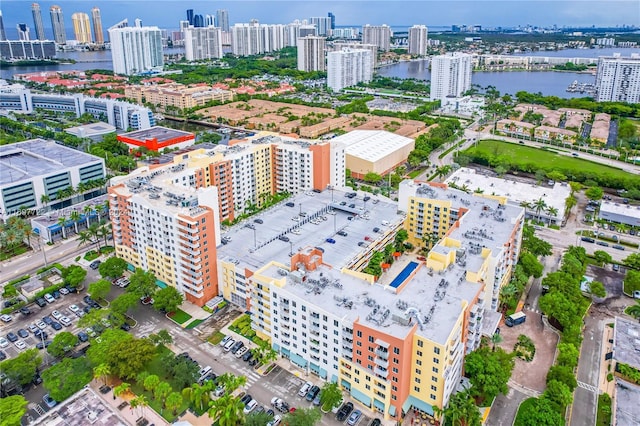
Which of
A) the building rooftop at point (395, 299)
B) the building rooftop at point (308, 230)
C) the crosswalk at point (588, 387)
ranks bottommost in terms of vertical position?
the crosswalk at point (588, 387)

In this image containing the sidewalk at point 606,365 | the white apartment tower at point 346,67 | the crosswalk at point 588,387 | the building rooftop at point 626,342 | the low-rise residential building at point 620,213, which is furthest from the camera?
the white apartment tower at point 346,67

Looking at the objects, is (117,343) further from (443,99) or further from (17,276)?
(443,99)

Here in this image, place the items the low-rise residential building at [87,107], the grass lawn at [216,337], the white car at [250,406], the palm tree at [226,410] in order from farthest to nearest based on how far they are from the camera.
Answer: the low-rise residential building at [87,107] < the grass lawn at [216,337] < the white car at [250,406] < the palm tree at [226,410]

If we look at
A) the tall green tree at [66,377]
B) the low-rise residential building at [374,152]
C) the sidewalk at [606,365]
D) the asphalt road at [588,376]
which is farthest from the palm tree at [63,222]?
the sidewalk at [606,365]

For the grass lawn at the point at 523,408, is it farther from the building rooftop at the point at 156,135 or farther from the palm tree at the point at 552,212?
the building rooftop at the point at 156,135

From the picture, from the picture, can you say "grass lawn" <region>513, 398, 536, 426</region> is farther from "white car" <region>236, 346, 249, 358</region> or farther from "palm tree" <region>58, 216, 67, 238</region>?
"palm tree" <region>58, 216, 67, 238</region>

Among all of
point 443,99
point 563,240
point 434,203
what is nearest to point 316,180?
point 434,203
